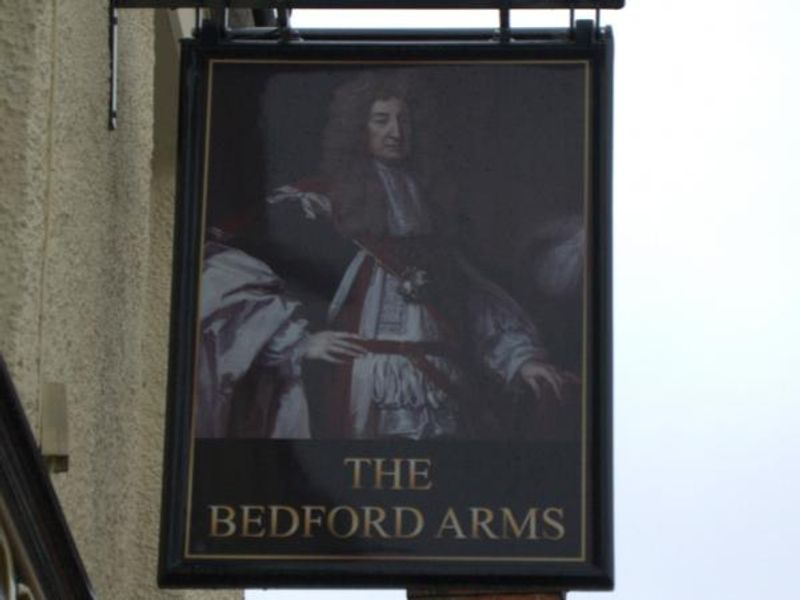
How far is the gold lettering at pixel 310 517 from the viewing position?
712 cm

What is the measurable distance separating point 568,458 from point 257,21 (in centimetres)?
507

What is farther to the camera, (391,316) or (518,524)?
(391,316)

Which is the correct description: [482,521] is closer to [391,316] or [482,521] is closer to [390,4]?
[391,316]

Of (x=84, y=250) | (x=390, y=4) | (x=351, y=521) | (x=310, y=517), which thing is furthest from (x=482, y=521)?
(x=390, y=4)

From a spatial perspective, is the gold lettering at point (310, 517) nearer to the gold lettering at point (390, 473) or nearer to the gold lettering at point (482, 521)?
the gold lettering at point (390, 473)

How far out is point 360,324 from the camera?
7.36 metres

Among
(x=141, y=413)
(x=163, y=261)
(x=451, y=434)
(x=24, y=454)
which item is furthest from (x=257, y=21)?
(x=24, y=454)

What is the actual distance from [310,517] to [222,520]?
9.6 inches

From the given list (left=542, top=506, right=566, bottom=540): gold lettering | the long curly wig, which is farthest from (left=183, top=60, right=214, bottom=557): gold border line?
(left=542, top=506, right=566, bottom=540): gold lettering

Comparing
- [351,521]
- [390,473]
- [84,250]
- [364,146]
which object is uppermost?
[364,146]

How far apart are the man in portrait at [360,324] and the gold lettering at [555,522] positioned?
0.27 metres

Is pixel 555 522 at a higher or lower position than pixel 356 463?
lower

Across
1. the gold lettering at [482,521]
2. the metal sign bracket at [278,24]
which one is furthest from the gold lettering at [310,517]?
the metal sign bracket at [278,24]

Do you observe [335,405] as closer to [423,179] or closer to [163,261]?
[423,179]
